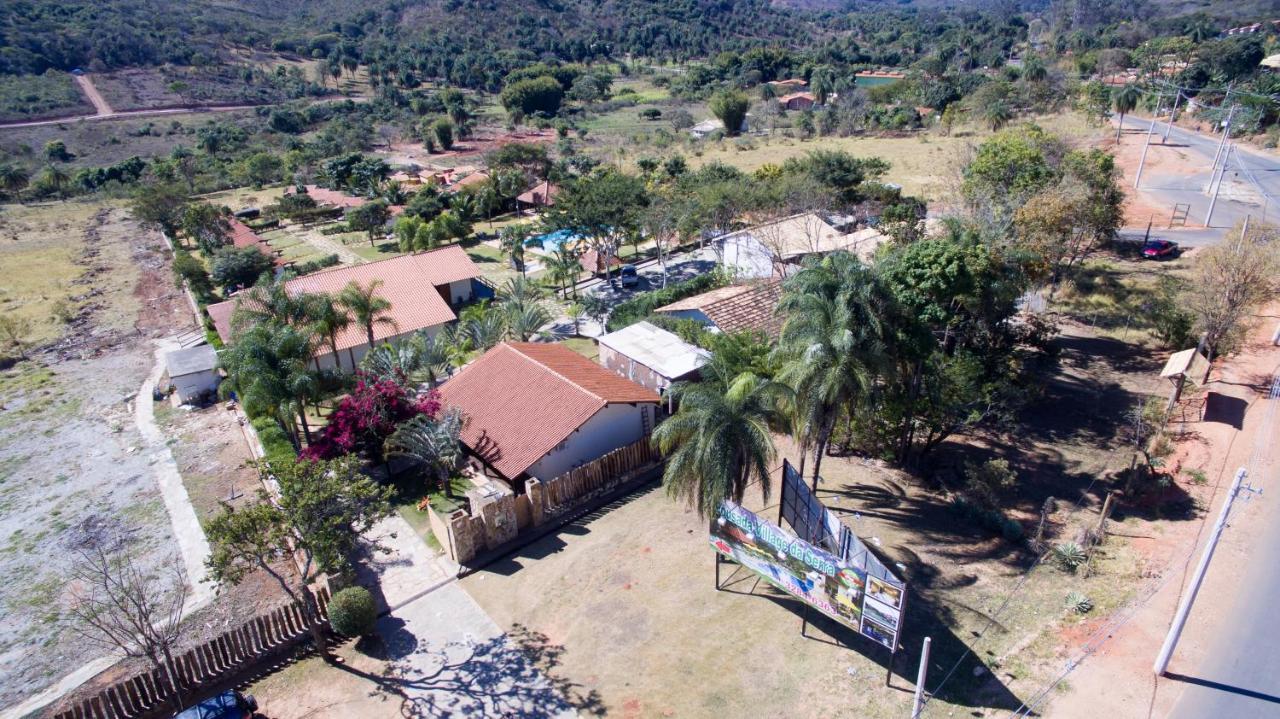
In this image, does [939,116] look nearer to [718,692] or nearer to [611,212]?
[611,212]

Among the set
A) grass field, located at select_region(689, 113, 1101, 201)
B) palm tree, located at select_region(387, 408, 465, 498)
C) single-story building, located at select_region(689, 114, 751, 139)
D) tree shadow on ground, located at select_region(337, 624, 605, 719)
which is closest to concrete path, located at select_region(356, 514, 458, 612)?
tree shadow on ground, located at select_region(337, 624, 605, 719)

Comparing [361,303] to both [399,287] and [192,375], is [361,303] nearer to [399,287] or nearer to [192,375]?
[399,287]

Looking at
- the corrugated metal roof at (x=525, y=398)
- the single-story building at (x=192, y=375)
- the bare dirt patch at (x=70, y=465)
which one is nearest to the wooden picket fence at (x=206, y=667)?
the bare dirt patch at (x=70, y=465)

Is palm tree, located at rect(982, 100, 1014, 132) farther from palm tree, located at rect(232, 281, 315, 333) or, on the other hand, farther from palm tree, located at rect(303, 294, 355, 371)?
palm tree, located at rect(232, 281, 315, 333)

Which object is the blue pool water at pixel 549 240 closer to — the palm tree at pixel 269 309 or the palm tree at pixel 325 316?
the palm tree at pixel 325 316

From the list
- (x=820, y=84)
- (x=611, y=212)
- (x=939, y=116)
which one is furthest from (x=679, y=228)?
(x=820, y=84)

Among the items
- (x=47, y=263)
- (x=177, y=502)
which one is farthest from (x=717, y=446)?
(x=47, y=263)
